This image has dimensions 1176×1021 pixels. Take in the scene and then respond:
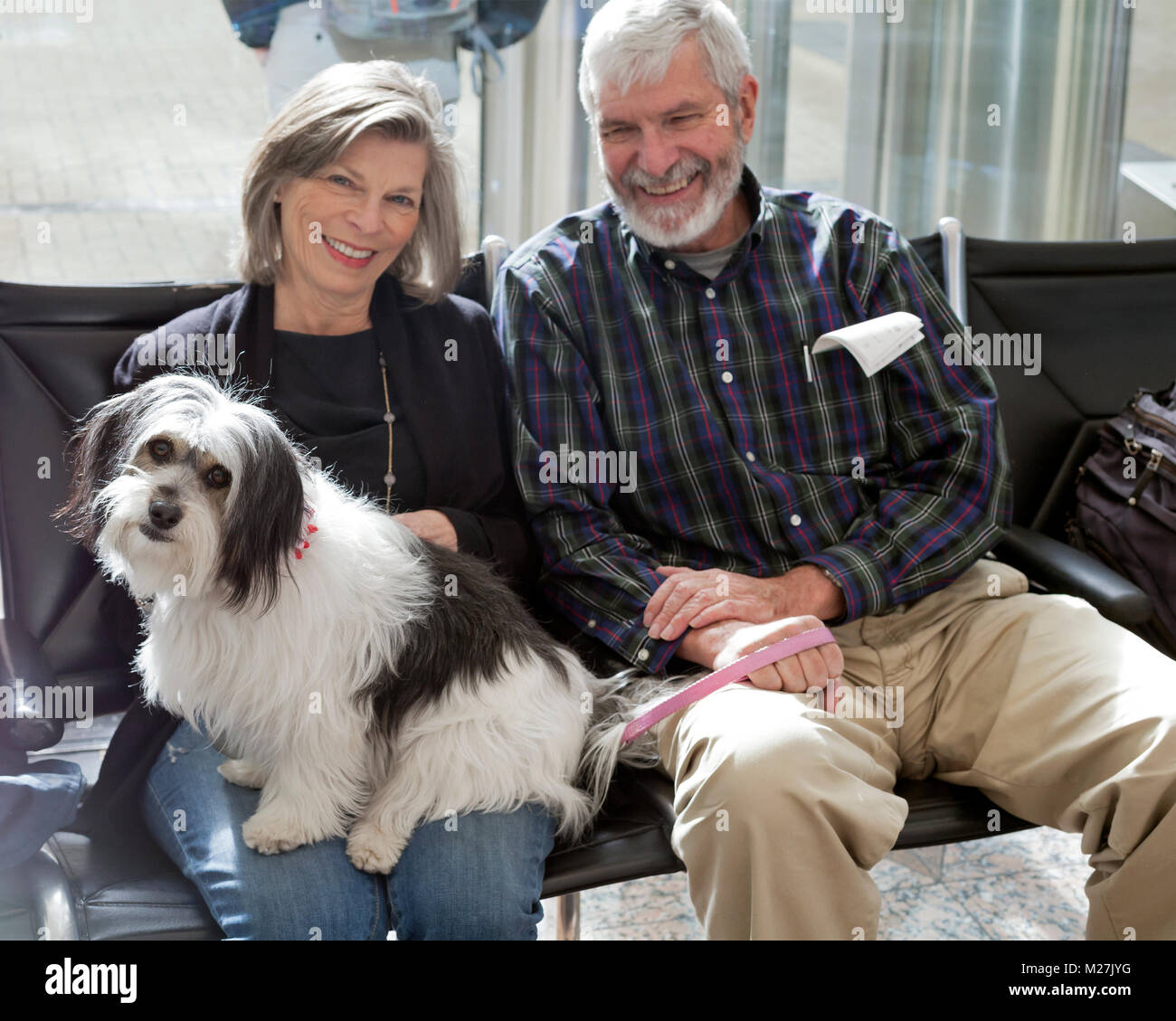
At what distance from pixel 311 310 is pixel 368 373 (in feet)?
0.44

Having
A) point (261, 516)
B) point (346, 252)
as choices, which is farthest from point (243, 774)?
point (346, 252)

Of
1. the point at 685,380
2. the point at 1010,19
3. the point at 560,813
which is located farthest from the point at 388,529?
the point at 1010,19

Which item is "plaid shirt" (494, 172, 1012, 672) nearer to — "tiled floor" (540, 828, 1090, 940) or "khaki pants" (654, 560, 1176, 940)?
"khaki pants" (654, 560, 1176, 940)

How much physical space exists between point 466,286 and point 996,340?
3.57 ft

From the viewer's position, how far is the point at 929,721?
184cm

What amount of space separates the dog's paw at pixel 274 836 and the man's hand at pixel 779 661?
2.15ft

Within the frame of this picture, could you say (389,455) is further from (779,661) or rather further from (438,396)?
(779,661)

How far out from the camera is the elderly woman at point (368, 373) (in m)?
→ 1.51

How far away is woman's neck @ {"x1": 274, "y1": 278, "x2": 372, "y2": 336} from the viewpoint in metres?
1.87

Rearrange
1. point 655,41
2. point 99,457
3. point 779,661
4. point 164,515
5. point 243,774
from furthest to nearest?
point 655,41, point 779,661, point 243,774, point 99,457, point 164,515

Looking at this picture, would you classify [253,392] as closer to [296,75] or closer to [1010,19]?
[296,75]

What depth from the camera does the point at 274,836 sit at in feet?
4.85

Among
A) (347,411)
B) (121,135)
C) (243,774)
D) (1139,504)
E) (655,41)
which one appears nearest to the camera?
(243,774)

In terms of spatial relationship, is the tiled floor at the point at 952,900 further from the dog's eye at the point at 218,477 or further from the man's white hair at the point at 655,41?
the man's white hair at the point at 655,41
